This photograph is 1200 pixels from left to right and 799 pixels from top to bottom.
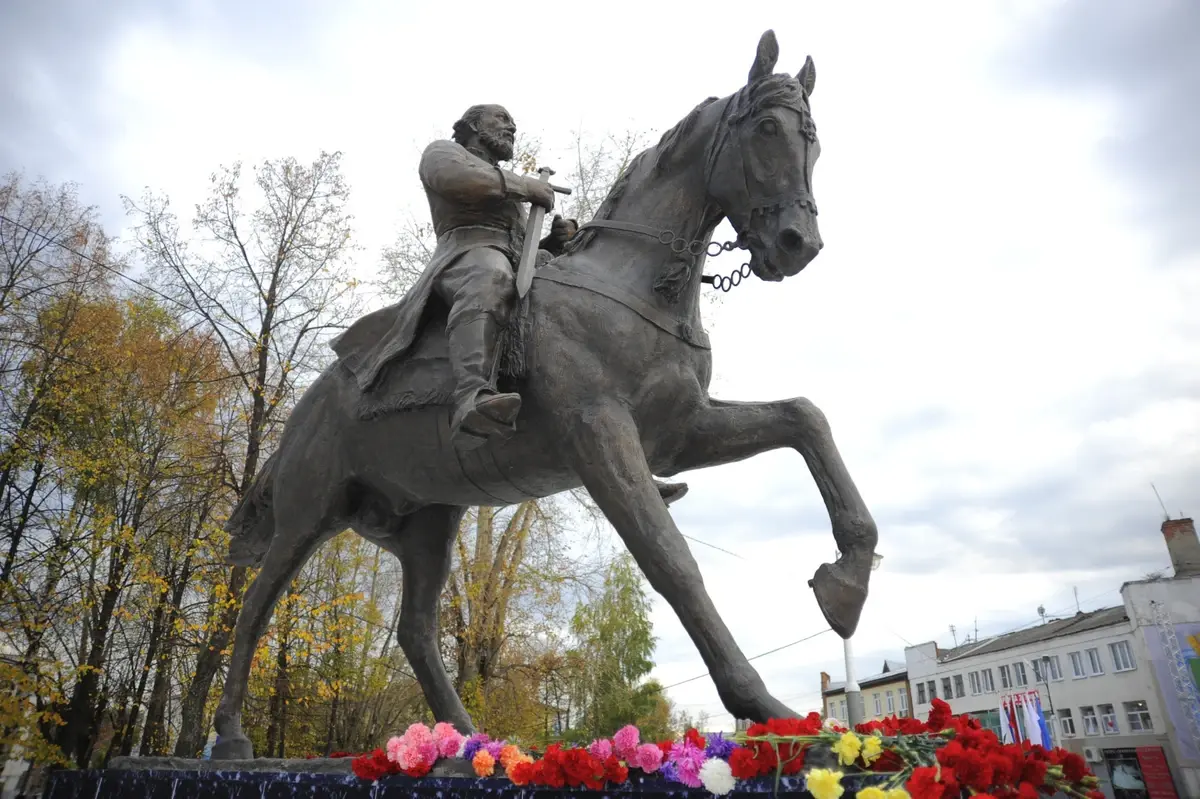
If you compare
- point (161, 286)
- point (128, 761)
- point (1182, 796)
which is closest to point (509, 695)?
point (161, 286)

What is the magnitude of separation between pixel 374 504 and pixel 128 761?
80.1 inches

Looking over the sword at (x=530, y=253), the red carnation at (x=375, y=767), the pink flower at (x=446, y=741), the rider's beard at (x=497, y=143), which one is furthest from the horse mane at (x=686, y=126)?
the red carnation at (x=375, y=767)

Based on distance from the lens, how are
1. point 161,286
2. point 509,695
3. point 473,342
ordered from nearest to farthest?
1. point 473,342
2. point 161,286
3. point 509,695

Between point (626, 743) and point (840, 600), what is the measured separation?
3.03ft

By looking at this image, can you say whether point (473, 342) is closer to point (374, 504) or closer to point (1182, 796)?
point (374, 504)

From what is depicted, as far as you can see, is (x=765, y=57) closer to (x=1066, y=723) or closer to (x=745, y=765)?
(x=745, y=765)

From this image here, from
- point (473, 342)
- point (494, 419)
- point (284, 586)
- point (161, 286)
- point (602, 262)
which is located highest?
point (161, 286)

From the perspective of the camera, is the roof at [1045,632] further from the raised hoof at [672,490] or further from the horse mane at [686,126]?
the horse mane at [686,126]

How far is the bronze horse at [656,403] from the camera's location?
2.98 m

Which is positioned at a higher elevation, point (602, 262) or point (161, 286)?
point (161, 286)

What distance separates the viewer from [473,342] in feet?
11.0

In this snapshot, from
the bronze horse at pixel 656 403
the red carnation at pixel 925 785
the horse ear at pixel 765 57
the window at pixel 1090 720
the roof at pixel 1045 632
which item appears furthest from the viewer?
the roof at pixel 1045 632

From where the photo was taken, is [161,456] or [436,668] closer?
[436,668]

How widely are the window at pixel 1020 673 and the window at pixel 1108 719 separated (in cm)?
391
